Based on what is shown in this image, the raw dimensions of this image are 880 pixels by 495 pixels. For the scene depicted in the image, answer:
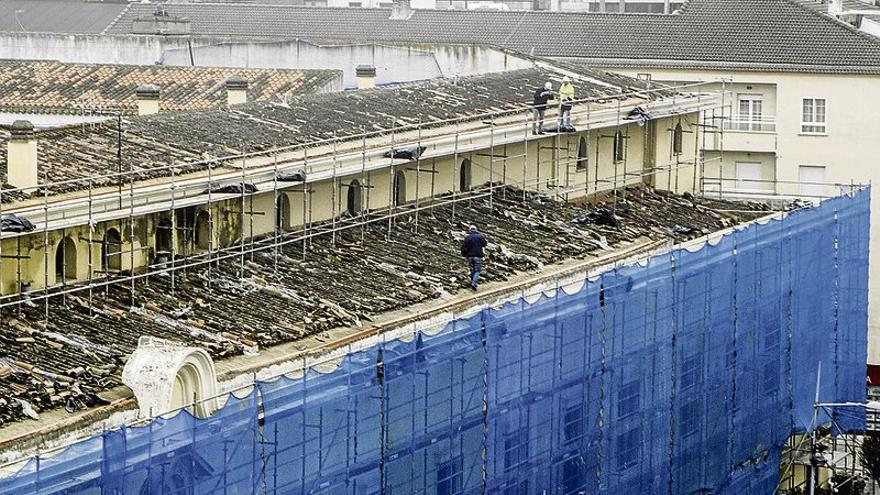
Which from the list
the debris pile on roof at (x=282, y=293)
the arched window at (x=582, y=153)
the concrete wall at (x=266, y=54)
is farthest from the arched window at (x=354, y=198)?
the concrete wall at (x=266, y=54)

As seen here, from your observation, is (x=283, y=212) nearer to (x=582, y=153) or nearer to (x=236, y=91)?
(x=582, y=153)

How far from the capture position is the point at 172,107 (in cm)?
4306

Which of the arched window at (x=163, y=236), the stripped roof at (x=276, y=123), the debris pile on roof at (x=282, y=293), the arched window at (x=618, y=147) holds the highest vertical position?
the stripped roof at (x=276, y=123)

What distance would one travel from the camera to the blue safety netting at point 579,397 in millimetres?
21422

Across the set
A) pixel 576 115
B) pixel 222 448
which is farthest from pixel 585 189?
pixel 222 448

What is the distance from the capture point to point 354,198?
31.9 meters

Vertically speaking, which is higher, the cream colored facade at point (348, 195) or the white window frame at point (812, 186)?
the cream colored facade at point (348, 195)

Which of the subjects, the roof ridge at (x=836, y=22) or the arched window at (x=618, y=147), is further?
the roof ridge at (x=836, y=22)

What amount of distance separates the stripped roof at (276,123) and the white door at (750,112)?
1046 centimetres

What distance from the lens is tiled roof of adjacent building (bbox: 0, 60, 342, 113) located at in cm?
4369

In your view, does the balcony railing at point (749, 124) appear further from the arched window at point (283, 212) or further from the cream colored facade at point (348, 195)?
the arched window at point (283, 212)

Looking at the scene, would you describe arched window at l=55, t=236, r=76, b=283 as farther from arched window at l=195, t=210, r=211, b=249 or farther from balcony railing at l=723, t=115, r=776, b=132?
balcony railing at l=723, t=115, r=776, b=132

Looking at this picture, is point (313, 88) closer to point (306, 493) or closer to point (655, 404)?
point (655, 404)

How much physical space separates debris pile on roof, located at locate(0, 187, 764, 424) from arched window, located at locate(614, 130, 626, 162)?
3585mm
